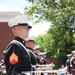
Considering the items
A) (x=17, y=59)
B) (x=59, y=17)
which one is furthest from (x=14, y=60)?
(x=59, y=17)

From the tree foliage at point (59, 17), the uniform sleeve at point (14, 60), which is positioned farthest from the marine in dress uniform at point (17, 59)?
the tree foliage at point (59, 17)

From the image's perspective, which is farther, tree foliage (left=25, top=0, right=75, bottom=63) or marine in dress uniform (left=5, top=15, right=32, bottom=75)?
tree foliage (left=25, top=0, right=75, bottom=63)

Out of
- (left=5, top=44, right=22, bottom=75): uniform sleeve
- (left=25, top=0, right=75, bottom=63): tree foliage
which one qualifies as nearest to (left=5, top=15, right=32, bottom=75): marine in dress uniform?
(left=5, top=44, right=22, bottom=75): uniform sleeve

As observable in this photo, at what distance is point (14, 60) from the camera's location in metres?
3.82

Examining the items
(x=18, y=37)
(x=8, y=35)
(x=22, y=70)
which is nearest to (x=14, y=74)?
(x=22, y=70)

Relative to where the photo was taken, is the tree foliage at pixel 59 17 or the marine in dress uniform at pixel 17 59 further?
the tree foliage at pixel 59 17

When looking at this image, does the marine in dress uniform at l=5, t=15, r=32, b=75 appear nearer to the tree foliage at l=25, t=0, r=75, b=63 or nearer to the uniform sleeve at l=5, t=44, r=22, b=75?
the uniform sleeve at l=5, t=44, r=22, b=75

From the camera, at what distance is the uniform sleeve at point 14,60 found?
12.6 feet

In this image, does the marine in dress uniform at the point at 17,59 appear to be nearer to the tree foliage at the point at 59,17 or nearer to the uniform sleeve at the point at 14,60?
the uniform sleeve at the point at 14,60

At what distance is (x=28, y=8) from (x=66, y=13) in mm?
4537

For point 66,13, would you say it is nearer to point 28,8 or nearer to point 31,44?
point 28,8

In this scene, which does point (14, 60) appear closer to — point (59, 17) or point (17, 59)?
point (17, 59)

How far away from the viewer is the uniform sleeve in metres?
3.83

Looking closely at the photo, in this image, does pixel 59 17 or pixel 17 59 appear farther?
pixel 59 17
